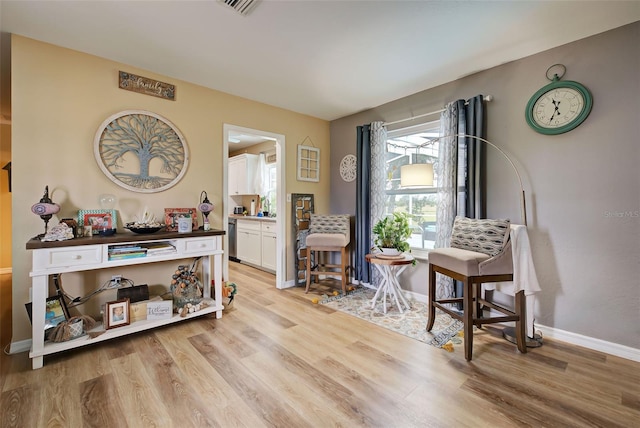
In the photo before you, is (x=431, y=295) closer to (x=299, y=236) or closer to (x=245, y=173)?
(x=299, y=236)

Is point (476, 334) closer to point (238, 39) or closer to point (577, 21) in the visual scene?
point (577, 21)

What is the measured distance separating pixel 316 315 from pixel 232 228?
11.0 feet

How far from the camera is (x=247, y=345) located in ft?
7.29

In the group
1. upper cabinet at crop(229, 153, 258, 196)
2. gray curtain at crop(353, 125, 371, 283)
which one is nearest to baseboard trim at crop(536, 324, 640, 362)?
gray curtain at crop(353, 125, 371, 283)

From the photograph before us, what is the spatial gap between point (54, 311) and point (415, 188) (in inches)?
140

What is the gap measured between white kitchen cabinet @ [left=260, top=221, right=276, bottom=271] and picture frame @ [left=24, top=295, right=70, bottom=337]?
2.58 meters

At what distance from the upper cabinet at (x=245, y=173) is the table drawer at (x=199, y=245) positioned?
8.90ft

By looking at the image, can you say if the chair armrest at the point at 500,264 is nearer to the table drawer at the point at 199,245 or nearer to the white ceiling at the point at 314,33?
the white ceiling at the point at 314,33

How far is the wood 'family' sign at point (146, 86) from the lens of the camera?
2.56 metres

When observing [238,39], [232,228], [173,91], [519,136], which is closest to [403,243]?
[519,136]

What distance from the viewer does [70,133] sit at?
2318 mm

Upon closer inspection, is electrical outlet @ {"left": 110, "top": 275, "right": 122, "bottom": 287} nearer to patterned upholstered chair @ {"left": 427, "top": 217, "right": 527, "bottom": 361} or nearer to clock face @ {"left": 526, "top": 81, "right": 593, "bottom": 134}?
patterned upholstered chair @ {"left": 427, "top": 217, "right": 527, "bottom": 361}

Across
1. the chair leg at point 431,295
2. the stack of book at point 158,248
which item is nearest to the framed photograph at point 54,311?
the stack of book at point 158,248

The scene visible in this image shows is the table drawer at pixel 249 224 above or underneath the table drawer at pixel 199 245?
above
